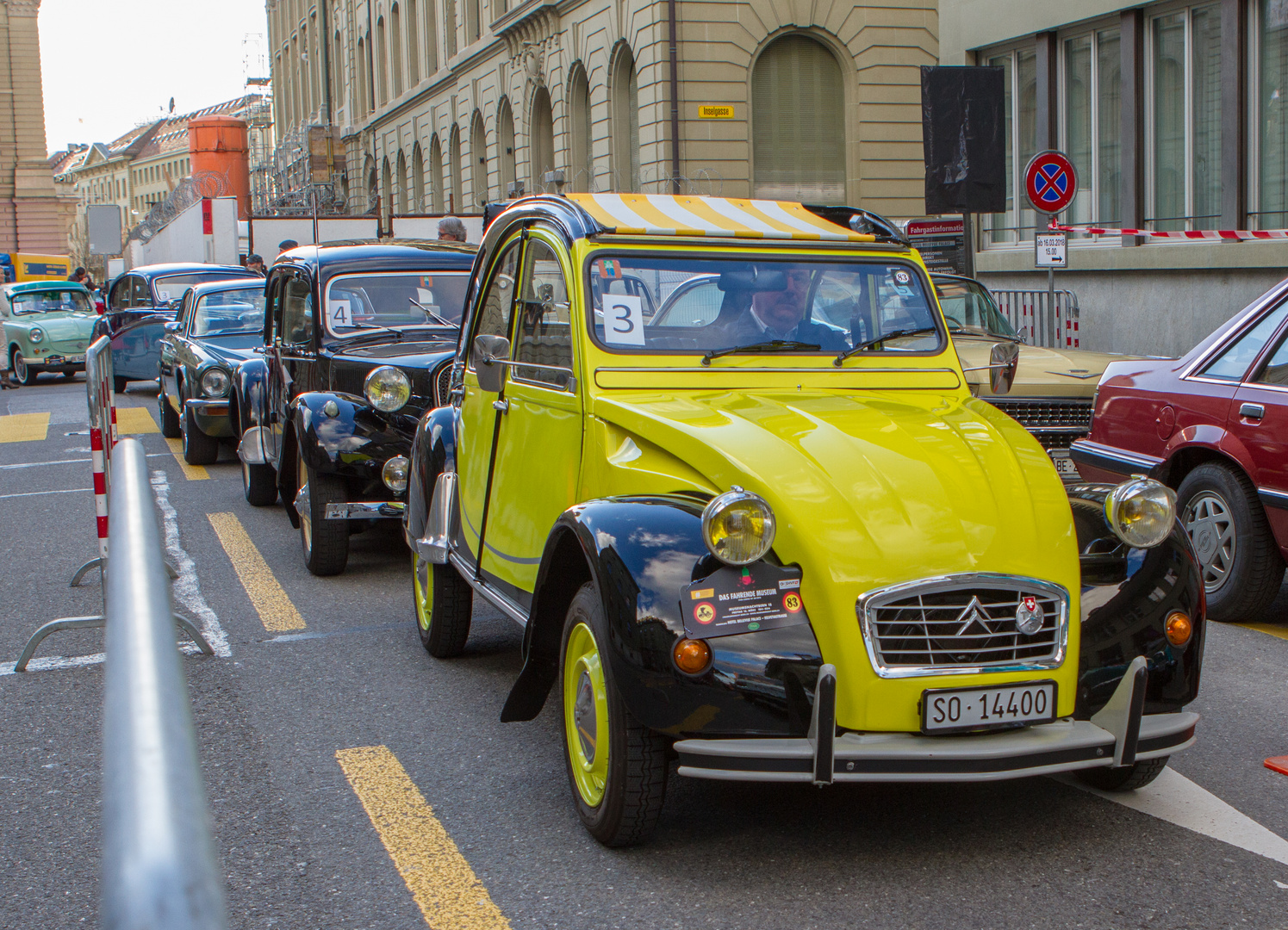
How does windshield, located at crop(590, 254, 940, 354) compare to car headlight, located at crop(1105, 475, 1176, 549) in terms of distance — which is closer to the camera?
car headlight, located at crop(1105, 475, 1176, 549)

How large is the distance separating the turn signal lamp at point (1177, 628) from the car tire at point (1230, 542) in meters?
2.58

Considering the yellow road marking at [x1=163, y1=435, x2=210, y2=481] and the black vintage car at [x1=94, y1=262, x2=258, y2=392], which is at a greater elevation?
the black vintage car at [x1=94, y1=262, x2=258, y2=392]

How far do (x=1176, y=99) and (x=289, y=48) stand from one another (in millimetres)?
56531

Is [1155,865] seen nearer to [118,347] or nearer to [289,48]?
[118,347]

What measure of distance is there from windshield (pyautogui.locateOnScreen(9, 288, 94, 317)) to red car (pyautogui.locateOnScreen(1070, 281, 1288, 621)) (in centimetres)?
2365

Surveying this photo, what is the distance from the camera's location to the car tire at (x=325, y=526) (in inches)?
300

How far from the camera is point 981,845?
3746 mm

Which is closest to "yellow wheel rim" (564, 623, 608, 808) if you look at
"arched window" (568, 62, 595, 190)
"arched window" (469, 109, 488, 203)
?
"arched window" (568, 62, 595, 190)

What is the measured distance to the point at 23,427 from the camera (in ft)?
56.9

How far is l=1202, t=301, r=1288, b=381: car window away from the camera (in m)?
6.36

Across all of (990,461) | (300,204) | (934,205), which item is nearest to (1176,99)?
(934,205)

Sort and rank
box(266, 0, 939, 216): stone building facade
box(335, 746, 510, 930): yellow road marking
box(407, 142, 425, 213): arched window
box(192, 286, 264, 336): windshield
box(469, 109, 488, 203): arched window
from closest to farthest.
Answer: box(335, 746, 510, 930): yellow road marking < box(192, 286, 264, 336): windshield < box(266, 0, 939, 216): stone building facade < box(469, 109, 488, 203): arched window < box(407, 142, 425, 213): arched window

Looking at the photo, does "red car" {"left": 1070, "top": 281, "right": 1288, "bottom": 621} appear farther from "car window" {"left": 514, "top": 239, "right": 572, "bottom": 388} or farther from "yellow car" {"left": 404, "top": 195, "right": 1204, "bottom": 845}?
"car window" {"left": 514, "top": 239, "right": 572, "bottom": 388}

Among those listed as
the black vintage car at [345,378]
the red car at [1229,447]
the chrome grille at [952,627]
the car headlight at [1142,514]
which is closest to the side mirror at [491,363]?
the chrome grille at [952,627]
